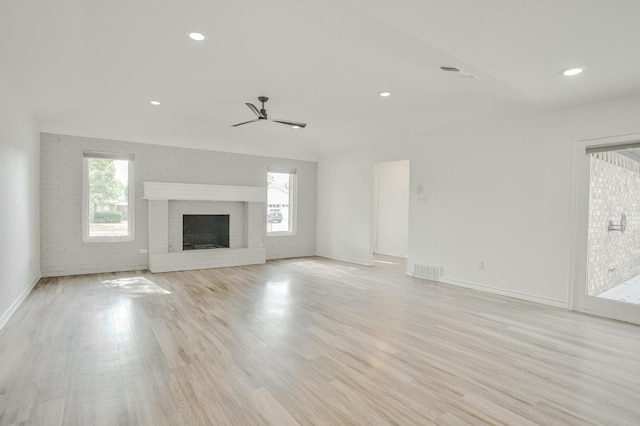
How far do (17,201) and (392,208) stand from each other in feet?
25.0

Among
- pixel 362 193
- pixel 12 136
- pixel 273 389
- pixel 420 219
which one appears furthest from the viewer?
pixel 362 193

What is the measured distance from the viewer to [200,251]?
659 cm

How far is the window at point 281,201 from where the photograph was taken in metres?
7.96

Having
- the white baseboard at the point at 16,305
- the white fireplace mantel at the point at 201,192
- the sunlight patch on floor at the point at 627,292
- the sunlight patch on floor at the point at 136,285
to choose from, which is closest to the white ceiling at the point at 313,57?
the white fireplace mantel at the point at 201,192

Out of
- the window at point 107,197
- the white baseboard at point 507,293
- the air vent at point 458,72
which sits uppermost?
the air vent at point 458,72

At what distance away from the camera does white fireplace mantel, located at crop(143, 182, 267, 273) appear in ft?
20.2

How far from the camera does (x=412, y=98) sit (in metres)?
4.65

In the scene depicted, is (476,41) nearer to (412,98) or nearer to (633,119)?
(412,98)

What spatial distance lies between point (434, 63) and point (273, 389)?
3.10 meters

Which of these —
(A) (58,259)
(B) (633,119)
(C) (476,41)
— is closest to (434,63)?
(C) (476,41)

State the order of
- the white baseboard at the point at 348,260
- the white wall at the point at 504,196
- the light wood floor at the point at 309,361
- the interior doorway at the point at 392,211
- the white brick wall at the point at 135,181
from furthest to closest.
Answer: the interior doorway at the point at 392,211, the white baseboard at the point at 348,260, the white brick wall at the point at 135,181, the white wall at the point at 504,196, the light wood floor at the point at 309,361

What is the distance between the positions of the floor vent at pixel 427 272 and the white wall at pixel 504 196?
90mm

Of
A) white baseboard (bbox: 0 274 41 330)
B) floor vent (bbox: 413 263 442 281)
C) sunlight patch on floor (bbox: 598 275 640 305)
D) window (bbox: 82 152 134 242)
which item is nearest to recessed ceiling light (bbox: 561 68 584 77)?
sunlight patch on floor (bbox: 598 275 640 305)

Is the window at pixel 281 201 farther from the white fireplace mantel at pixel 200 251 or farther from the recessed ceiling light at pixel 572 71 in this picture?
the recessed ceiling light at pixel 572 71
